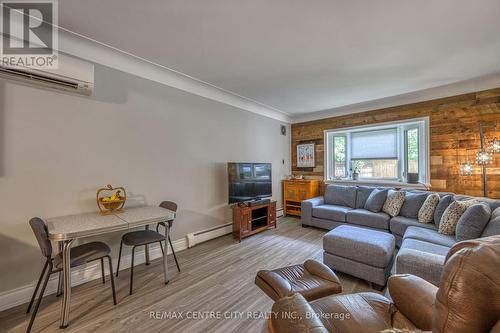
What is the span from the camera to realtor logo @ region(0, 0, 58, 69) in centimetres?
171

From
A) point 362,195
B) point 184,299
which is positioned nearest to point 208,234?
point 184,299

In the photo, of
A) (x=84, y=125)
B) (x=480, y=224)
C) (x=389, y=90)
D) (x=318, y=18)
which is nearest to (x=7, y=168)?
(x=84, y=125)

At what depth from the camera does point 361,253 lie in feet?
7.04

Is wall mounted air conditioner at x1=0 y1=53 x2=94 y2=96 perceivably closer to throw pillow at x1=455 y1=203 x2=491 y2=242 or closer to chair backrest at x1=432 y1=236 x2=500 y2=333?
chair backrest at x1=432 y1=236 x2=500 y2=333

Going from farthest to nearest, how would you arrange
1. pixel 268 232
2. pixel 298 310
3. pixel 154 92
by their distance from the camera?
pixel 268 232 < pixel 154 92 < pixel 298 310

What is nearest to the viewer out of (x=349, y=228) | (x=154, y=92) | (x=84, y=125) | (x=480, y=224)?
(x=480, y=224)

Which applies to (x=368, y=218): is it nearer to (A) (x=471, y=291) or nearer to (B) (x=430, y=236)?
(B) (x=430, y=236)

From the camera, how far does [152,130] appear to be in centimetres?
275

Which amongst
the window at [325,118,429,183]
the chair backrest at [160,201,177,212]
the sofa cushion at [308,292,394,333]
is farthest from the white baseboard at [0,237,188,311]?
the window at [325,118,429,183]

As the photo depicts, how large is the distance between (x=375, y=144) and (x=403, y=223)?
1915 millimetres

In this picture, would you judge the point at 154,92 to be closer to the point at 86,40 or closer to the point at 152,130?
the point at 152,130

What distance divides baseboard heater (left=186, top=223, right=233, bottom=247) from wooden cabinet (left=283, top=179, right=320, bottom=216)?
1.76m

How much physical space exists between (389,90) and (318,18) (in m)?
2.46

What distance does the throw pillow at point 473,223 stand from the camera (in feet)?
6.69
